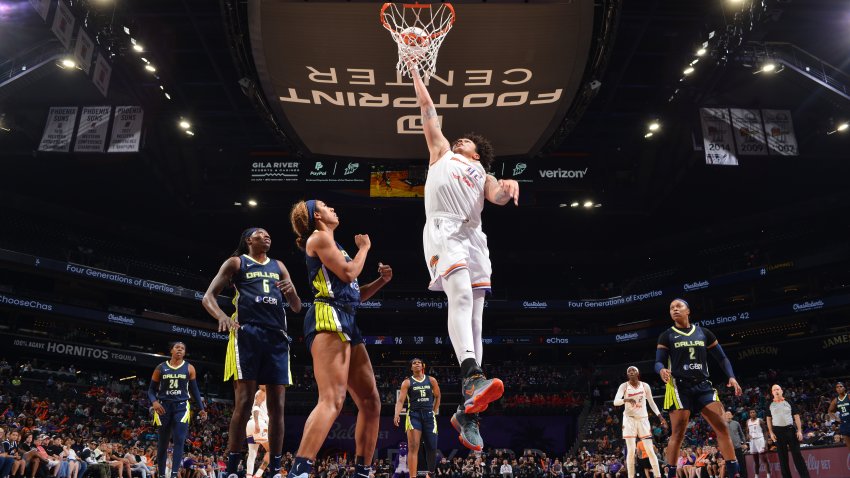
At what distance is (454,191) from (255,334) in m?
2.89

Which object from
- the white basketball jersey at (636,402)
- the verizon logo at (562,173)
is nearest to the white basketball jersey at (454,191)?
the white basketball jersey at (636,402)

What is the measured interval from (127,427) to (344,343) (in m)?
24.5

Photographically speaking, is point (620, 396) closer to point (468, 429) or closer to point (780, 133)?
point (468, 429)

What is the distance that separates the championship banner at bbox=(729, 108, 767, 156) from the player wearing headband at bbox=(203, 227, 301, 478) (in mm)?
22222

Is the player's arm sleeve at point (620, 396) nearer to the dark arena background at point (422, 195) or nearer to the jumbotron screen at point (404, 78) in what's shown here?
the dark arena background at point (422, 195)

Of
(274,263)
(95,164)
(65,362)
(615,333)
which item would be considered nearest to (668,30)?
(274,263)

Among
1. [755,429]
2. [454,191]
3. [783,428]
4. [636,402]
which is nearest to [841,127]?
[755,429]

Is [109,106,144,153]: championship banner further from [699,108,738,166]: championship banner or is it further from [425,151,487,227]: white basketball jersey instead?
[699,108,738,166]: championship banner

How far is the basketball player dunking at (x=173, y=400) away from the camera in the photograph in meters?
9.48

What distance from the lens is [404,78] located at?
57.0 feet

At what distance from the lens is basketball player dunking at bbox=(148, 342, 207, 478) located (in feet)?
31.1

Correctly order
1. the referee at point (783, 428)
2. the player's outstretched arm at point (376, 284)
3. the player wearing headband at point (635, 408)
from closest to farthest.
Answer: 1. the player's outstretched arm at point (376, 284)
2. the referee at point (783, 428)
3. the player wearing headband at point (635, 408)

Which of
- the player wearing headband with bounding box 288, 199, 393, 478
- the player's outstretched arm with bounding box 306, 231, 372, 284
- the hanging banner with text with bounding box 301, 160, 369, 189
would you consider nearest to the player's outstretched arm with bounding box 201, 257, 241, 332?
the player wearing headband with bounding box 288, 199, 393, 478

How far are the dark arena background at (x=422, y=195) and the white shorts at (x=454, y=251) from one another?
10.4 meters
